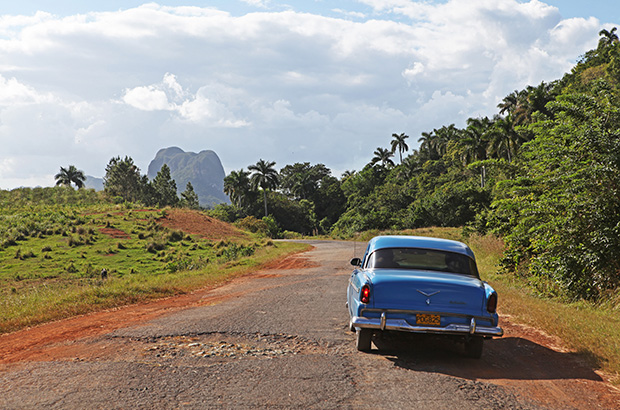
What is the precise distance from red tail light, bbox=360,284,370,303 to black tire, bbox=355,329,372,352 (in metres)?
0.51

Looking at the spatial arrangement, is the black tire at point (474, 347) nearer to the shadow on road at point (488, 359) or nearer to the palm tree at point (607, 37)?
the shadow on road at point (488, 359)

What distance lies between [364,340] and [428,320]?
104 centimetres

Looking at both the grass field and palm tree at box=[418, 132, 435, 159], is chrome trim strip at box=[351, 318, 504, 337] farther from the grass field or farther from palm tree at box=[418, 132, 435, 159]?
palm tree at box=[418, 132, 435, 159]

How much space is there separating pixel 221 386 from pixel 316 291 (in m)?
8.64

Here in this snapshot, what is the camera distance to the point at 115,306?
11984 millimetres

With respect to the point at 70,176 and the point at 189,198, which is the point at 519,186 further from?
the point at 70,176

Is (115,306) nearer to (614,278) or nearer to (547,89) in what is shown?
(614,278)

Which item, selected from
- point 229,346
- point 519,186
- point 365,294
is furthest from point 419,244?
point 519,186

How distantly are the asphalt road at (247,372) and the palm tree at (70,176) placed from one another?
120 metres

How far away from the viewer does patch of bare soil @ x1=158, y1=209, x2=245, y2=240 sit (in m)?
53.3

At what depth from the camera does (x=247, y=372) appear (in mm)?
5898

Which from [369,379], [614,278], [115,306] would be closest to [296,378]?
[369,379]

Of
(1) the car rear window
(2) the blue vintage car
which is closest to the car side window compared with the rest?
(1) the car rear window

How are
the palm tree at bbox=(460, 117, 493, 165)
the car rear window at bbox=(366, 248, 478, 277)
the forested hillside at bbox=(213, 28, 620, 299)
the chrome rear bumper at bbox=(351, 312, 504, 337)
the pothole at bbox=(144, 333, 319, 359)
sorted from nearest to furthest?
the chrome rear bumper at bbox=(351, 312, 504, 337) → the pothole at bbox=(144, 333, 319, 359) → the car rear window at bbox=(366, 248, 478, 277) → the forested hillside at bbox=(213, 28, 620, 299) → the palm tree at bbox=(460, 117, 493, 165)
